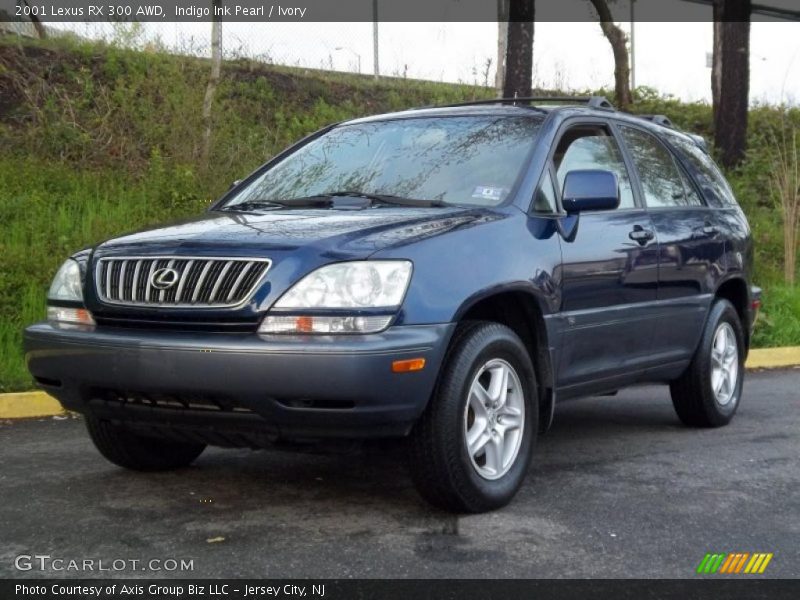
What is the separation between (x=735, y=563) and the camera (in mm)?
3984

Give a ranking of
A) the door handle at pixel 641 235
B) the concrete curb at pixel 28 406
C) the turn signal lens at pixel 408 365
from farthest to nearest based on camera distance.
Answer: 1. the concrete curb at pixel 28 406
2. the door handle at pixel 641 235
3. the turn signal lens at pixel 408 365

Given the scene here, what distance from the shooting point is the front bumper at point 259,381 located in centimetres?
398

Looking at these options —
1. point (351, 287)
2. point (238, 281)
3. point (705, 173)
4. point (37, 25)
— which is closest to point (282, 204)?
point (238, 281)

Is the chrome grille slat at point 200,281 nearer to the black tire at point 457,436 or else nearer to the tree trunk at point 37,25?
the black tire at point 457,436

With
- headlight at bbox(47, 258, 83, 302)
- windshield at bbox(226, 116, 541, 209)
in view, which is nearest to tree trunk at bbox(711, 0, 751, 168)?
windshield at bbox(226, 116, 541, 209)

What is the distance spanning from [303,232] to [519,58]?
10489 mm

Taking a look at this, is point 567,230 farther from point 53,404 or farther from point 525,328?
point 53,404

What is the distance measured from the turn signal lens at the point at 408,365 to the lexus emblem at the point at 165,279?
0.91 metres

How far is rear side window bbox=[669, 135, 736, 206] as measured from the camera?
682 centimetres

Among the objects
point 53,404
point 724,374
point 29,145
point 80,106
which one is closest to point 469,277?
point 724,374

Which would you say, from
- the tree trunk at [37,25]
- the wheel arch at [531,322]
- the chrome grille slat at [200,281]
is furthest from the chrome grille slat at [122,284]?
the tree trunk at [37,25]

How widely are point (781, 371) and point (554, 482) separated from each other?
17.1 feet

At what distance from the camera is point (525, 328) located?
5.01 m
